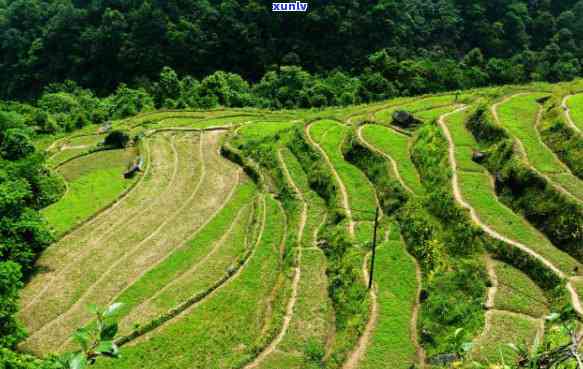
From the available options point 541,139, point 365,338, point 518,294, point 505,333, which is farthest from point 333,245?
point 541,139

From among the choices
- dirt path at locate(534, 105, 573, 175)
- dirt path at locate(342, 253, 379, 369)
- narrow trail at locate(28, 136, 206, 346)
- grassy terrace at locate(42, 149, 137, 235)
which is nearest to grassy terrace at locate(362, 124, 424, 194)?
dirt path at locate(534, 105, 573, 175)

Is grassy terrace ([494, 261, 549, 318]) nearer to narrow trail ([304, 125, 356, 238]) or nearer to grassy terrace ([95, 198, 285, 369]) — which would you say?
narrow trail ([304, 125, 356, 238])

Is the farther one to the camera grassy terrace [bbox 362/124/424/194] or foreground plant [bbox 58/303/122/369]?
grassy terrace [bbox 362/124/424/194]

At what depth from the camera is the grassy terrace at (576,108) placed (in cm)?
2619

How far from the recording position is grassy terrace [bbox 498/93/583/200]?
74.9 feet

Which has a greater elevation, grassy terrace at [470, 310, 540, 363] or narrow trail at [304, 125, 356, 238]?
narrow trail at [304, 125, 356, 238]

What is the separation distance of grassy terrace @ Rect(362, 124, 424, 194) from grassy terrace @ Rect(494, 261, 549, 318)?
23.2ft

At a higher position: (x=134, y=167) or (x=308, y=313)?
(x=134, y=167)

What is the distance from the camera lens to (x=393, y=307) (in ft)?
64.8

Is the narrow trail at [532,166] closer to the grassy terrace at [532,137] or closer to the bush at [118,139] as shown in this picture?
the grassy terrace at [532,137]

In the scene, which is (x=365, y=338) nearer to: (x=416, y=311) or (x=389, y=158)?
(x=416, y=311)

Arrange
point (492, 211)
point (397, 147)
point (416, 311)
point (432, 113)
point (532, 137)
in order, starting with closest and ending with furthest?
point (416, 311), point (492, 211), point (532, 137), point (397, 147), point (432, 113)

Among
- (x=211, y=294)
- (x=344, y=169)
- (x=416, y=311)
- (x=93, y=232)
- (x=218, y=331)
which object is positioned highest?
(x=344, y=169)

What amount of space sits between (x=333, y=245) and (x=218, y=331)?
687cm
